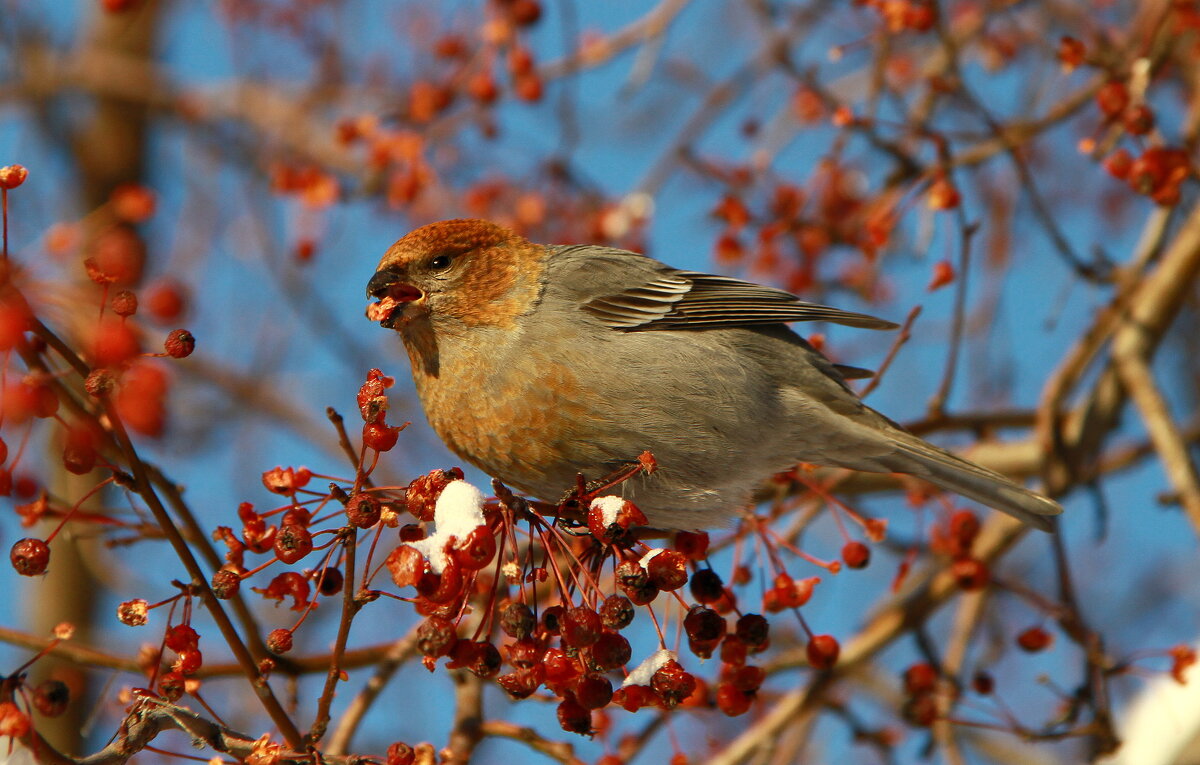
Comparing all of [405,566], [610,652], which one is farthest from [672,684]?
[405,566]

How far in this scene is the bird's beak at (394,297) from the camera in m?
3.38

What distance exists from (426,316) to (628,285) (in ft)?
2.39

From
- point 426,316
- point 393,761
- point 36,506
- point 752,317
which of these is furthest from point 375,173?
point 393,761

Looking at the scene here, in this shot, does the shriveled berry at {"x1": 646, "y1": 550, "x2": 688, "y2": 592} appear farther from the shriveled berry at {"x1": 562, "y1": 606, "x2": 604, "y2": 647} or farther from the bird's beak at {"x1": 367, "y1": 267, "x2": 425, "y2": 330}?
the bird's beak at {"x1": 367, "y1": 267, "x2": 425, "y2": 330}

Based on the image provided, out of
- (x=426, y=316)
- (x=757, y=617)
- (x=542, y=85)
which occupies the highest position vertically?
(x=542, y=85)

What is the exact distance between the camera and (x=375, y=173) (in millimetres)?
5082

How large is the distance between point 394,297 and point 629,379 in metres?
0.81

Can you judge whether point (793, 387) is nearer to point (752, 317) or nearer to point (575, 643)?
point (752, 317)

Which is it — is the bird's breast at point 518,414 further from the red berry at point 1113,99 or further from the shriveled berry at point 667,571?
the red berry at point 1113,99

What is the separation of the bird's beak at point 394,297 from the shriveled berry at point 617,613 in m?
1.43

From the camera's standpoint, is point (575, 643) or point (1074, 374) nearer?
point (575, 643)

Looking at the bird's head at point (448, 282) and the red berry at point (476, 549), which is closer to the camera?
the red berry at point (476, 549)

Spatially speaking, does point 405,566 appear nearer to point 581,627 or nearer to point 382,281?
point 581,627

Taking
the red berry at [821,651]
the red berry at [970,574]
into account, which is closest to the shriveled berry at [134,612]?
the red berry at [821,651]
